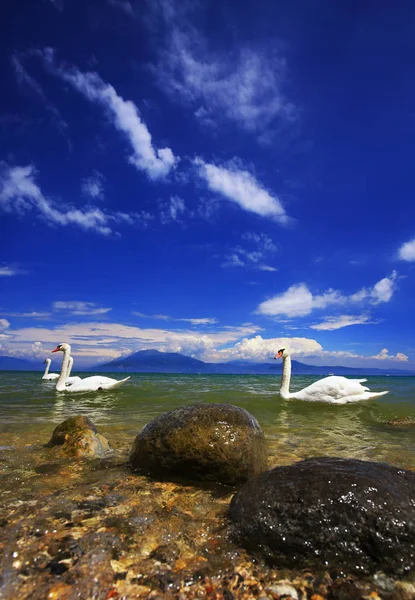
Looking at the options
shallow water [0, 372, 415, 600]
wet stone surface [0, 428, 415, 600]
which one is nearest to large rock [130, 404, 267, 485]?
shallow water [0, 372, 415, 600]

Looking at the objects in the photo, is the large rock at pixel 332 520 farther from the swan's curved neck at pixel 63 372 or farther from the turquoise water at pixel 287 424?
the swan's curved neck at pixel 63 372

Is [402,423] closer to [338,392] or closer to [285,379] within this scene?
[338,392]

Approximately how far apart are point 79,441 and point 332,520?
15.9 ft

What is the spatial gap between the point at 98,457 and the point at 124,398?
39.9 feet

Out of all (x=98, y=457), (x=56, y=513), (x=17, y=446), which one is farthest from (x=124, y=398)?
(x=56, y=513)

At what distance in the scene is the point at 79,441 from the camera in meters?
6.27

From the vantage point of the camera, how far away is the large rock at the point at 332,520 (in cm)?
292

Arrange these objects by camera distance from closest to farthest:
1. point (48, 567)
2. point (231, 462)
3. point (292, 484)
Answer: point (48, 567) < point (292, 484) < point (231, 462)

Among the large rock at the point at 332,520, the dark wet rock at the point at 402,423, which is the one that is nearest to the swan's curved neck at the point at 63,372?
the dark wet rock at the point at 402,423

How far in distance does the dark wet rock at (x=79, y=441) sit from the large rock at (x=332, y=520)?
3.56 m

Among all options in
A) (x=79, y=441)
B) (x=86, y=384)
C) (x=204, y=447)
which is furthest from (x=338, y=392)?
(x=86, y=384)

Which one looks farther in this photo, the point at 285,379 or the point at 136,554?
the point at 285,379

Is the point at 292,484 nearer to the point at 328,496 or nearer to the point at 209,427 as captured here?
the point at 328,496

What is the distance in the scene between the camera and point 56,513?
12.2ft
